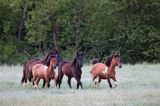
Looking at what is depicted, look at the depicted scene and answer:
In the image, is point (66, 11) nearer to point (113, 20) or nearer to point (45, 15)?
point (45, 15)

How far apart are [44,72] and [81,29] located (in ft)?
104

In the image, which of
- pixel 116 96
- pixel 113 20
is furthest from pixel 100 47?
pixel 116 96

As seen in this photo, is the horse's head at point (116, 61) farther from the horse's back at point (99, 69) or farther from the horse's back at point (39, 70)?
the horse's back at point (39, 70)

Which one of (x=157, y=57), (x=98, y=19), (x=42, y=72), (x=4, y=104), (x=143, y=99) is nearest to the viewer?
(x=4, y=104)

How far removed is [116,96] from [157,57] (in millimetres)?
31560

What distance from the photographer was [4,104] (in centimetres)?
1379

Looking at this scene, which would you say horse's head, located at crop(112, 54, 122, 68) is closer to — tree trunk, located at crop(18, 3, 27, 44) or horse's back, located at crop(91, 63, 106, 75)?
horse's back, located at crop(91, 63, 106, 75)

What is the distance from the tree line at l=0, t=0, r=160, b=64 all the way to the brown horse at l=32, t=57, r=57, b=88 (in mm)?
26205

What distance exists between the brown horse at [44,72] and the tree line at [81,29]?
86.0 feet

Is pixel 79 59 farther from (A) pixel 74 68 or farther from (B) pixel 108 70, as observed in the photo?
(B) pixel 108 70

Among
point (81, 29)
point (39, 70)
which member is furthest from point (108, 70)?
point (81, 29)

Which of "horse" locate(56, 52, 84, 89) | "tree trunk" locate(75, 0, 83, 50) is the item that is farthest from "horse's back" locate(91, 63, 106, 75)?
"tree trunk" locate(75, 0, 83, 50)

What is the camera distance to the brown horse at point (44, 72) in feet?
64.5

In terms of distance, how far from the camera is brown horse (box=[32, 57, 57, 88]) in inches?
774
